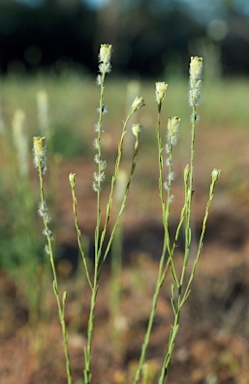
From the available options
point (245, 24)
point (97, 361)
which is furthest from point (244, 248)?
point (245, 24)

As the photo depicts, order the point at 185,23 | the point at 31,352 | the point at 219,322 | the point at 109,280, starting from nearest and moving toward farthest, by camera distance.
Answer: the point at 31,352
the point at 219,322
the point at 109,280
the point at 185,23

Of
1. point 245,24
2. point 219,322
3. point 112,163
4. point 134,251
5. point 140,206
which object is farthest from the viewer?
point 245,24

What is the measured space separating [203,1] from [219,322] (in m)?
18.1

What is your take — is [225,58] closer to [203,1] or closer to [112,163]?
[203,1]

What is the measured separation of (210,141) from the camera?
213 inches

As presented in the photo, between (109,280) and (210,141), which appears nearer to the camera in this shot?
(109,280)


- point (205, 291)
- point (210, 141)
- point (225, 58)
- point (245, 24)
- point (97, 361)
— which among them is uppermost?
point (245, 24)

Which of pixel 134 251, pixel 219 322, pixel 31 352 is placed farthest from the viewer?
pixel 134 251

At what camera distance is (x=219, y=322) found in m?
2.10

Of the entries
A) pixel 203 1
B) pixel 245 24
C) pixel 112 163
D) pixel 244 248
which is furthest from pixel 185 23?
pixel 244 248

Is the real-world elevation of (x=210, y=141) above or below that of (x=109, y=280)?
Answer: above

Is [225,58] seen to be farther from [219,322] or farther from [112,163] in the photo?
[219,322]

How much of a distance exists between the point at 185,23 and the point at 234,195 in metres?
15.3

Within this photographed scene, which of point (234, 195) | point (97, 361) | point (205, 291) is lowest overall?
point (97, 361)
